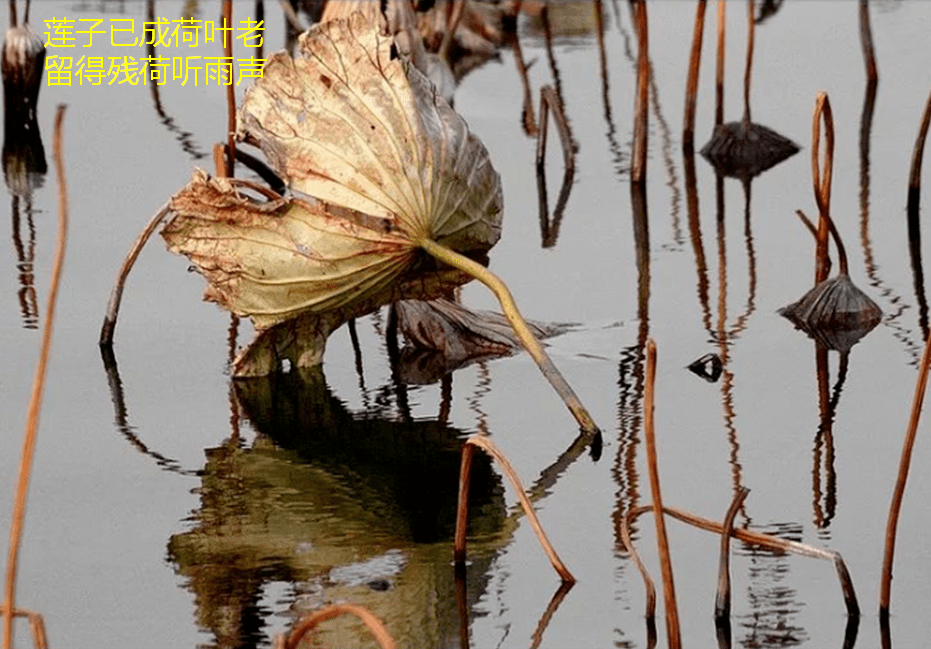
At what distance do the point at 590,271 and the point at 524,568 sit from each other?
235 cm

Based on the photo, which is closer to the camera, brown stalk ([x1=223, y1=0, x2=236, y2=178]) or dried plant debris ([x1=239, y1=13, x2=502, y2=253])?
dried plant debris ([x1=239, y1=13, x2=502, y2=253])

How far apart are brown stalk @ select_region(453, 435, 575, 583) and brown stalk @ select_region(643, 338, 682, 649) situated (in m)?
0.37

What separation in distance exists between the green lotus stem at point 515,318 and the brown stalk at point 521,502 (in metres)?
0.68

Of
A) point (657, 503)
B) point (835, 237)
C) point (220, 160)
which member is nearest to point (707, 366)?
point (835, 237)

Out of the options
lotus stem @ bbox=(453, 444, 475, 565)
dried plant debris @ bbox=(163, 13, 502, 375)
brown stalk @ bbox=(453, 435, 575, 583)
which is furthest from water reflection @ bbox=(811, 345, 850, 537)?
dried plant debris @ bbox=(163, 13, 502, 375)

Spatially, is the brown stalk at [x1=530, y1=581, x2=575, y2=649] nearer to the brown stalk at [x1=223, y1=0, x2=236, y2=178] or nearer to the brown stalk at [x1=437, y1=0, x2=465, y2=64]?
the brown stalk at [x1=223, y1=0, x2=236, y2=178]

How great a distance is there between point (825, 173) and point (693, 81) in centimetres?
202

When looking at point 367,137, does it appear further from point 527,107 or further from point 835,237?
point 527,107

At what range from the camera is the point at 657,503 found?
2.74 meters

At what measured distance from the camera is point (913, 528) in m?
3.55

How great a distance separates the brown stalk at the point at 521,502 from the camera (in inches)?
120

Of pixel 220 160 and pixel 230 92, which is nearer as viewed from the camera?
pixel 220 160

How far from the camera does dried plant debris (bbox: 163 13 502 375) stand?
13.4 ft

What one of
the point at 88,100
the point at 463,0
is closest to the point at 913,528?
the point at 463,0
